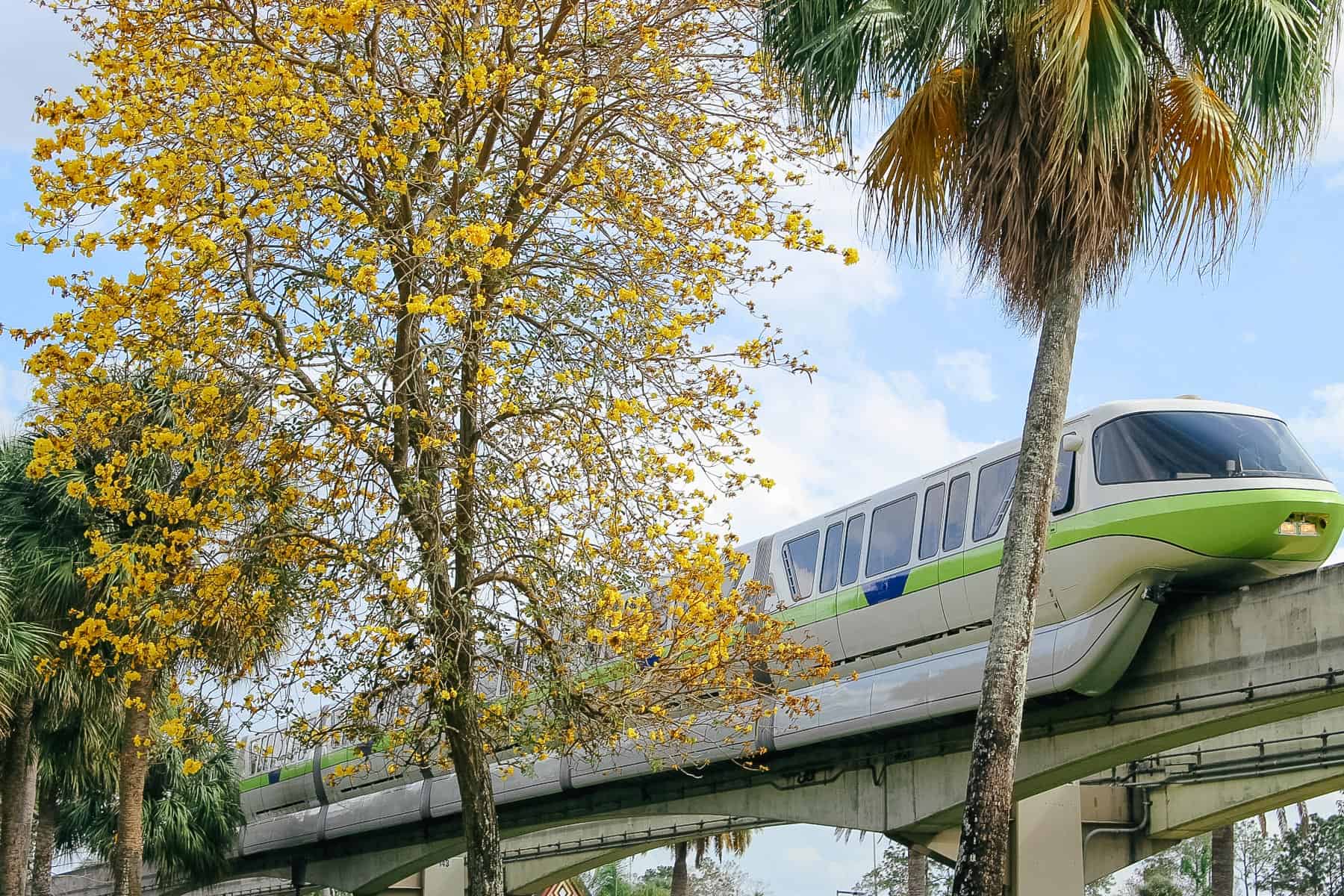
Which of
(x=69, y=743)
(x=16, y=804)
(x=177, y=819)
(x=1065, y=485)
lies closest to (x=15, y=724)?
(x=16, y=804)

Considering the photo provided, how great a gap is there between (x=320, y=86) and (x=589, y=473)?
389cm

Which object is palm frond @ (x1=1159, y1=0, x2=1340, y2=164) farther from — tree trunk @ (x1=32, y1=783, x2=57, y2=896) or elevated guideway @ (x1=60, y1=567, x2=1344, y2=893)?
tree trunk @ (x1=32, y1=783, x2=57, y2=896)

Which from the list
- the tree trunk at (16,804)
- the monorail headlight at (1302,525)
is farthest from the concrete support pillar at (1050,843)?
the tree trunk at (16,804)

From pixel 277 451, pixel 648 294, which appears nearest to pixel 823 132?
pixel 648 294

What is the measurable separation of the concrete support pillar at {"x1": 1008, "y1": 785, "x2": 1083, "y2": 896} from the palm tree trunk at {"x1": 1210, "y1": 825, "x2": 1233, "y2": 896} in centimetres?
729

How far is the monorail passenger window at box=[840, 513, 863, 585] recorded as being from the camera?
1964cm

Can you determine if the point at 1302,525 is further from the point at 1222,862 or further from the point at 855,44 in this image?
the point at 1222,862

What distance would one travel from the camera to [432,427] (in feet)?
36.9

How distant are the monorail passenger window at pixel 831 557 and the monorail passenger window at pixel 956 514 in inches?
95.1

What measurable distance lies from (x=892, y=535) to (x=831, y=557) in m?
1.42

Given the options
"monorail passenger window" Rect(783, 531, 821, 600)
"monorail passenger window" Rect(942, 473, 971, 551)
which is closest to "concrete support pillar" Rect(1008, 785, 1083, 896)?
"monorail passenger window" Rect(783, 531, 821, 600)

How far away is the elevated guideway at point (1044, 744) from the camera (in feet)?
46.5

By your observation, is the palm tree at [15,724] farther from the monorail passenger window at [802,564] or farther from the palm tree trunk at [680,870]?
the palm tree trunk at [680,870]

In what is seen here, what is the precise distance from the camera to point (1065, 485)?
16188 millimetres
